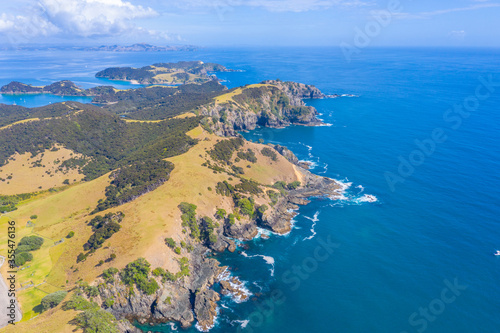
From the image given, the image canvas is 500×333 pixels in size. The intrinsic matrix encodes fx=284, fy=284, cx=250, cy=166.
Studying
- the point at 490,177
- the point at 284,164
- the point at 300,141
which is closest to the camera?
the point at 490,177

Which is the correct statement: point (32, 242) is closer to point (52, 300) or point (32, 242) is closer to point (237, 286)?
point (52, 300)

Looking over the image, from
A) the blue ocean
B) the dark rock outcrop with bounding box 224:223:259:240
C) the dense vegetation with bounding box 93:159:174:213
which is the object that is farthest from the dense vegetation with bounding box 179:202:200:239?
the dense vegetation with bounding box 93:159:174:213

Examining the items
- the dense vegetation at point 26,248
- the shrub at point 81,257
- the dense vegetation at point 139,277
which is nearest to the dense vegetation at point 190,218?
the dense vegetation at point 139,277

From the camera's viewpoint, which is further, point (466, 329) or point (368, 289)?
point (368, 289)

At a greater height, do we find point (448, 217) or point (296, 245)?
point (448, 217)

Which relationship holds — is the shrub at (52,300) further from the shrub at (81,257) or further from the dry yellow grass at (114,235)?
the shrub at (81,257)

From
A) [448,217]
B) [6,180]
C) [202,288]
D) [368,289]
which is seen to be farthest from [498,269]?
[6,180]

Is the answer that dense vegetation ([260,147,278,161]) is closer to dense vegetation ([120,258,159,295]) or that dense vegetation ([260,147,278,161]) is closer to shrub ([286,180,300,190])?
shrub ([286,180,300,190])

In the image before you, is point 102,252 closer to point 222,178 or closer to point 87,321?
point 87,321
